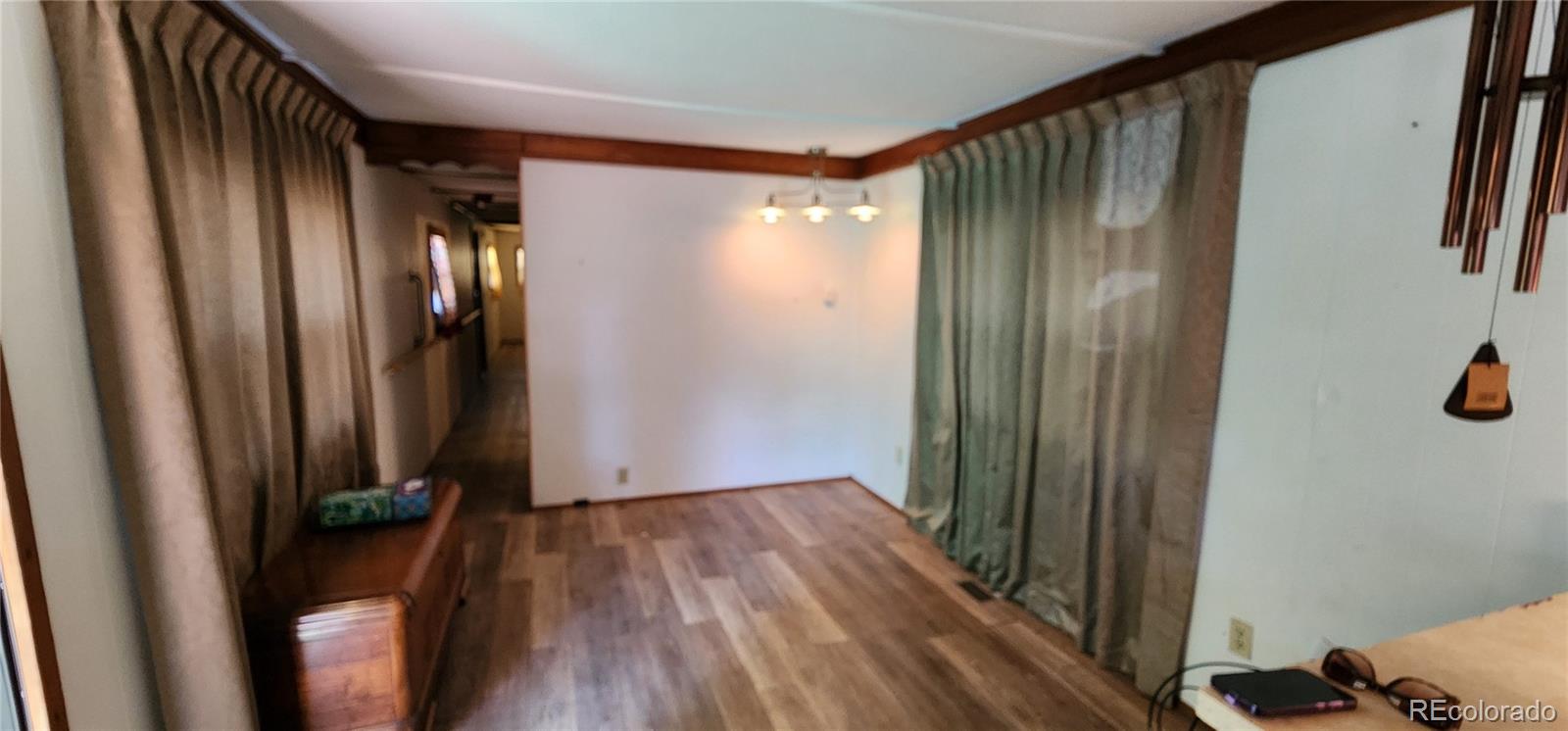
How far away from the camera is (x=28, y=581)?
1225 millimetres

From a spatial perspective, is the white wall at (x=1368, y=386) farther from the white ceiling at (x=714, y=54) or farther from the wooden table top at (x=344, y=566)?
the wooden table top at (x=344, y=566)

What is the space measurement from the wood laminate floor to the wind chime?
1841mm

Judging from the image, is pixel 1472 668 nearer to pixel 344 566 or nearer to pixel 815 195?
pixel 344 566

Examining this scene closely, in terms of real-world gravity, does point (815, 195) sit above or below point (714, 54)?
below

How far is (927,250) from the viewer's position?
369 cm

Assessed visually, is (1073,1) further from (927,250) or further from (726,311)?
(726,311)

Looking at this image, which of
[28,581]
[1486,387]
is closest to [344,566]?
[28,581]

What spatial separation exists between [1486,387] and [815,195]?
3.52 m

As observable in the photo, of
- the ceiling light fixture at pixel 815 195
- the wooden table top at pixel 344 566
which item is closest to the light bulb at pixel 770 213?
the ceiling light fixture at pixel 815 195

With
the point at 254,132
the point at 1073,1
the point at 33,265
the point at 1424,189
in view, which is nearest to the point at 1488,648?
the point at 1424,189

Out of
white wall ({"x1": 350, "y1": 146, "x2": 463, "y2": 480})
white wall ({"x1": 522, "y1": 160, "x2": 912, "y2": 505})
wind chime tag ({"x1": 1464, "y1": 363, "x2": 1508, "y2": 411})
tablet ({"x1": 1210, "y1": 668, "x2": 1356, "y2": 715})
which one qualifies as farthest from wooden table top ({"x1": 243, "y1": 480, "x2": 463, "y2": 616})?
wind chime tag ({"x1": 1464, "y1": 363, "x2": 1508, "y2": 411})

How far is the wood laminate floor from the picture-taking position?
2.29 meters

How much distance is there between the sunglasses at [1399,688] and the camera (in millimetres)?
957

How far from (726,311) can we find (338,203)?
2.20 m
